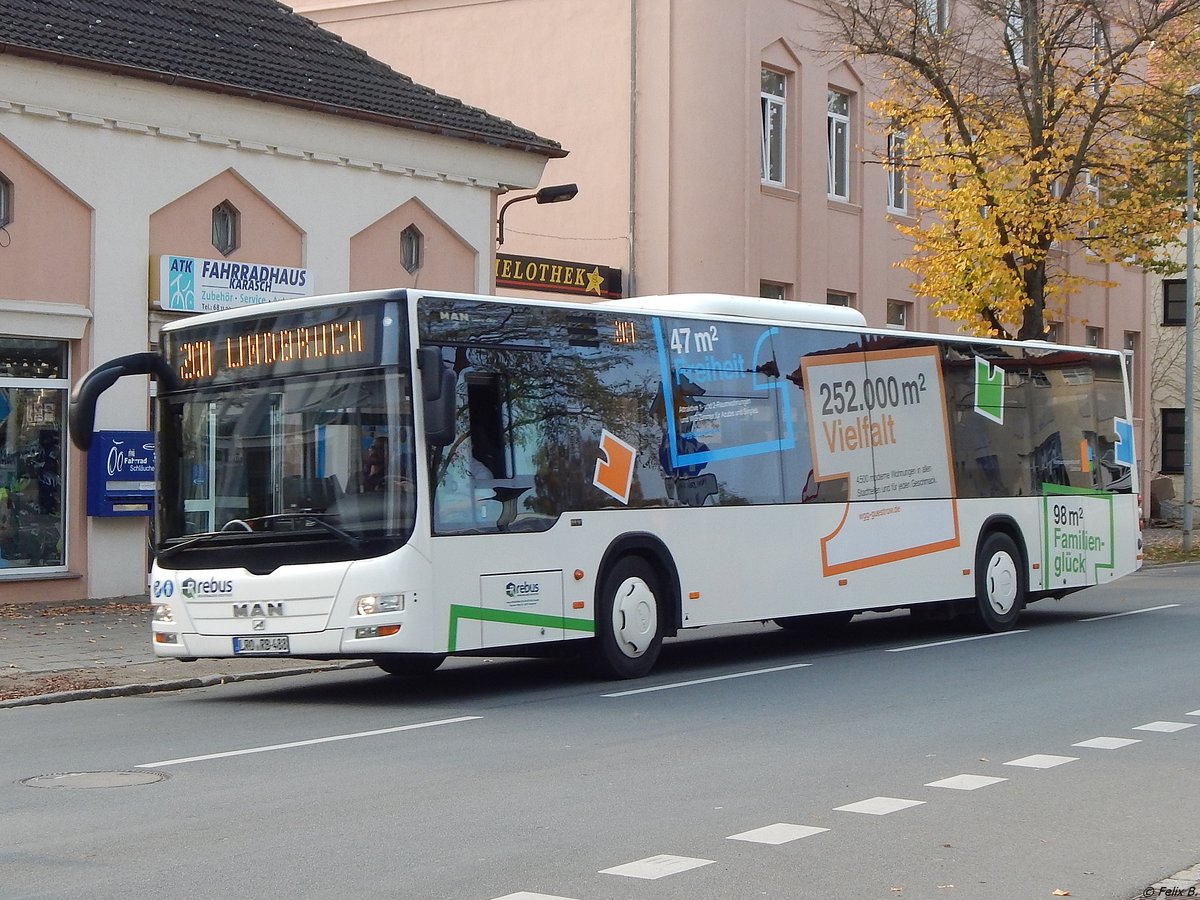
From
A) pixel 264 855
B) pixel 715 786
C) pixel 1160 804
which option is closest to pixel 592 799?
pixel 715 786

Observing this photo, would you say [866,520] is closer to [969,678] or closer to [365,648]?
[969,678]

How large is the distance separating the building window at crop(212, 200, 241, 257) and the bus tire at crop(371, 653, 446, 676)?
8363 mm

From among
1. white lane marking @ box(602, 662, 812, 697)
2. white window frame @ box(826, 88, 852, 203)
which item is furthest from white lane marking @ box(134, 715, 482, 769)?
white window frame @ box(826, 88, 852, 203)

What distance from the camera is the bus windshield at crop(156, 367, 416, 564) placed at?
1198 cm

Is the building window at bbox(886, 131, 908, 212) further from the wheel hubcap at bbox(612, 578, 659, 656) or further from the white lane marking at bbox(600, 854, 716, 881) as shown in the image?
the white lane marking at bbox(600, 854, 716, 881)

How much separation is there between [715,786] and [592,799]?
0.71m

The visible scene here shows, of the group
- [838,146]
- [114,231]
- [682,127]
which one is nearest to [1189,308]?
[838,146]

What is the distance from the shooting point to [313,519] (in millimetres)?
12086

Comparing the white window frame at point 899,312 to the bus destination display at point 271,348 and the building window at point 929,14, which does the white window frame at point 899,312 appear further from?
the bus destination display at point 271,348

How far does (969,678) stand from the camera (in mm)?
13672

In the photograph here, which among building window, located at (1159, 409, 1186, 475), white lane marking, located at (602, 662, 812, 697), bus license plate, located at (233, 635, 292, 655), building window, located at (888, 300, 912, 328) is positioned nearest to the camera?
bus license plate, located at (233, 635, 292, 655)

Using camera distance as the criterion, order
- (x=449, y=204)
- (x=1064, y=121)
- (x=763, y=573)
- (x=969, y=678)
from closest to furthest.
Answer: (x=969, y=678)
(x=763, y=573)
(x=449, y=204)
(x=1064, y=121)

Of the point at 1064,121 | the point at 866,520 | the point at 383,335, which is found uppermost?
the point at 1064,121

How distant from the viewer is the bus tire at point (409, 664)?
13.7 meters
